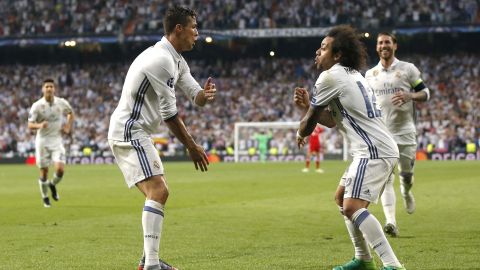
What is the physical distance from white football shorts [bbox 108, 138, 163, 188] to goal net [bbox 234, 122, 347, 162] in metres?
39.3

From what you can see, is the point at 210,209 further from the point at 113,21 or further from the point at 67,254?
the point at 113,21

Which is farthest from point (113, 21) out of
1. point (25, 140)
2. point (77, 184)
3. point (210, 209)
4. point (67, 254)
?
point (67, 254)

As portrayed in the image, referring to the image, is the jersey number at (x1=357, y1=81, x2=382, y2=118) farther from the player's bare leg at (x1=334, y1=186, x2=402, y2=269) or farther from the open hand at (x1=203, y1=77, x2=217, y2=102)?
the open hand at (x1=203, y1=77, x2=217, y2=102)

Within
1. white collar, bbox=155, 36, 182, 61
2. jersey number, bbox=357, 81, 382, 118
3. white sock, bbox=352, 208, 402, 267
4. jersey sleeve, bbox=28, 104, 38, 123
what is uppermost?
white collar, bbox=155, 36, 182, 61

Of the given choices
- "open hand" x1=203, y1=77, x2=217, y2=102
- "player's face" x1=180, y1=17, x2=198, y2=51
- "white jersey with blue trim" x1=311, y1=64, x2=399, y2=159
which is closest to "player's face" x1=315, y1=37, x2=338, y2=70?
"white jersey with blue trim" x1=311, y1=64, x2=399, y2=159

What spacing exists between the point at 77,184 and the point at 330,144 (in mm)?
22365

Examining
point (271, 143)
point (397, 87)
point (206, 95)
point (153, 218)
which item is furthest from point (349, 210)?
point (271, 143)

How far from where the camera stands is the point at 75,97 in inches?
2296

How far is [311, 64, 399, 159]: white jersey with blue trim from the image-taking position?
26.6 ft

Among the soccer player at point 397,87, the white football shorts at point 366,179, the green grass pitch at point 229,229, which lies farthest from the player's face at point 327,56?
the soccer player at point 397,87

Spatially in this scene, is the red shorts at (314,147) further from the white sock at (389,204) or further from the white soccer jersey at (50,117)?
the white sock at (389,204)

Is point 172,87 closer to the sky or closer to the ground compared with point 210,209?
closer to the sky

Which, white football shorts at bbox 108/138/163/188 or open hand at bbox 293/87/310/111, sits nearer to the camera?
open hand at bbox 293/87/310/111

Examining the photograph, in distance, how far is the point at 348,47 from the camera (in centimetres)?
827
